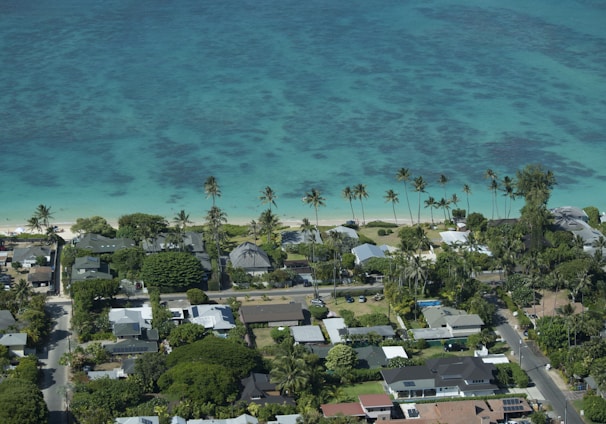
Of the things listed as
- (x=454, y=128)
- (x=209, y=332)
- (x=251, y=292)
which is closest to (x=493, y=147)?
(x=454, y=128)

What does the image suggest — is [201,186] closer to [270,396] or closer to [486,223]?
[486,223]

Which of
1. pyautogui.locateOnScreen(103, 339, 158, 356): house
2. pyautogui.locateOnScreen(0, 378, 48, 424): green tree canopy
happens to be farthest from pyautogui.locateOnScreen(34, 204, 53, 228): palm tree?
pyautogui.locateOnScreen(0, 378, 48, 424): green tree canopy

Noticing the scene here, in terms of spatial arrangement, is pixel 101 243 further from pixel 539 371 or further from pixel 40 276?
pixel 539 371

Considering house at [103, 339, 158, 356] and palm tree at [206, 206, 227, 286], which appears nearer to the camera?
house at [103, 339, 158, 356]

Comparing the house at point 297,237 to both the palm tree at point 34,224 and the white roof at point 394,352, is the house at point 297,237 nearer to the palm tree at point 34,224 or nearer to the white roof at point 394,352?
the white roof at point 394,352

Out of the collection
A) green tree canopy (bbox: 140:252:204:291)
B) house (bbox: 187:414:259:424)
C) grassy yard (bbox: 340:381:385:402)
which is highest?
green tree canopy (bbox: 140:252:204:291)

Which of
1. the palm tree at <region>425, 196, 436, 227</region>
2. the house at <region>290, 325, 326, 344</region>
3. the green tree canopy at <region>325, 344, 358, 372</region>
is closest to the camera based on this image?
the green tree canopy at <region>325, 344, 358, 372</region>

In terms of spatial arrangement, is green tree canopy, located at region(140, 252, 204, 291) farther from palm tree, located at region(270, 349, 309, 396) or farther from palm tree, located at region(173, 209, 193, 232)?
palm tree, located at region(270, 349, 309, 396)

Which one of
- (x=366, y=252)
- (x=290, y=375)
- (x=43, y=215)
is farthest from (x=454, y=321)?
(x=43, y=215)
